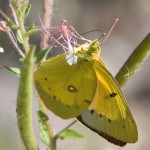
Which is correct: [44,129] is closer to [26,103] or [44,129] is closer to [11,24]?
[26,103]

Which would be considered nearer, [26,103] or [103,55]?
[26,103]

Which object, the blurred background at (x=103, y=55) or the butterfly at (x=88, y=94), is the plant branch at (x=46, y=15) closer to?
the butterfly at (x=88, y=94)

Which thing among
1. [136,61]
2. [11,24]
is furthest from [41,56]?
[136,61]

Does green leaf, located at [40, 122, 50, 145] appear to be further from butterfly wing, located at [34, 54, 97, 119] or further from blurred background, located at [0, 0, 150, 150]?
blurred background, located at [0, 0, 150, 150]

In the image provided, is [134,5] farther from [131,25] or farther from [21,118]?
[21,118]

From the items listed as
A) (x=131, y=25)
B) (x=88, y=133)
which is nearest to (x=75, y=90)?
(x=88, y=133)

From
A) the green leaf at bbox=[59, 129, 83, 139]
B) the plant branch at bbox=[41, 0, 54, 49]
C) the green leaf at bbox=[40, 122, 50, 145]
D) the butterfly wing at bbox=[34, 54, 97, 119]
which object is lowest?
the green leaf at bbox=[40, 122, 50, 145]

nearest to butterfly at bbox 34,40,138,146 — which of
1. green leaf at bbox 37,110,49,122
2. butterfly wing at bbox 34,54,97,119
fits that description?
butterfly wing at bbox 34,54,97,119
